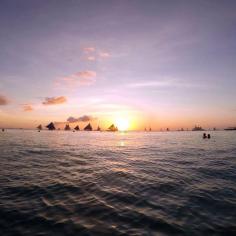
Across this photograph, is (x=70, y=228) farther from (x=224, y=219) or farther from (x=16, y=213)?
(x=224, y=219)

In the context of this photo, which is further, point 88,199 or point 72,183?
point 72,183

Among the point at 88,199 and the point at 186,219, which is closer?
the point at 186,219

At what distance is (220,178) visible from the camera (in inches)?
656

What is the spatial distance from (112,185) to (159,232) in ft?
22.5

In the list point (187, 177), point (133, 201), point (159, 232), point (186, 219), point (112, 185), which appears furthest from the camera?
point (187, 177)

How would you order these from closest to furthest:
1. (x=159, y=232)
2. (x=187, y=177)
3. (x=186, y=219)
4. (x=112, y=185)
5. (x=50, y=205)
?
1. (x=159, y=232)
2. (x=186, y=219)
3. (x=50, y=205)
4. (x=112, y=185)
5. (x=187, y=177)

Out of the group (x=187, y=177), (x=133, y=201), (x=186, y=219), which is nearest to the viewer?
(x=186, y=219)

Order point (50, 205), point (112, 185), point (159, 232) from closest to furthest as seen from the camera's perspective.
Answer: point (159, 232), point (50, 205), point (112, 185)

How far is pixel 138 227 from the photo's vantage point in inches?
305

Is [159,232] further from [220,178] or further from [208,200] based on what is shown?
[220,178]

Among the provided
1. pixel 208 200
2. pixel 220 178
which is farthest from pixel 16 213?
pixel 220 178

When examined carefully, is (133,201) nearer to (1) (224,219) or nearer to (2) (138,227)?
(2) (138,227)

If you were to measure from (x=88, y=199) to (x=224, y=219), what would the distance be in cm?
718

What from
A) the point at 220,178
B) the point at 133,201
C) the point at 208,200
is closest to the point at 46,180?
the point at 133,201
